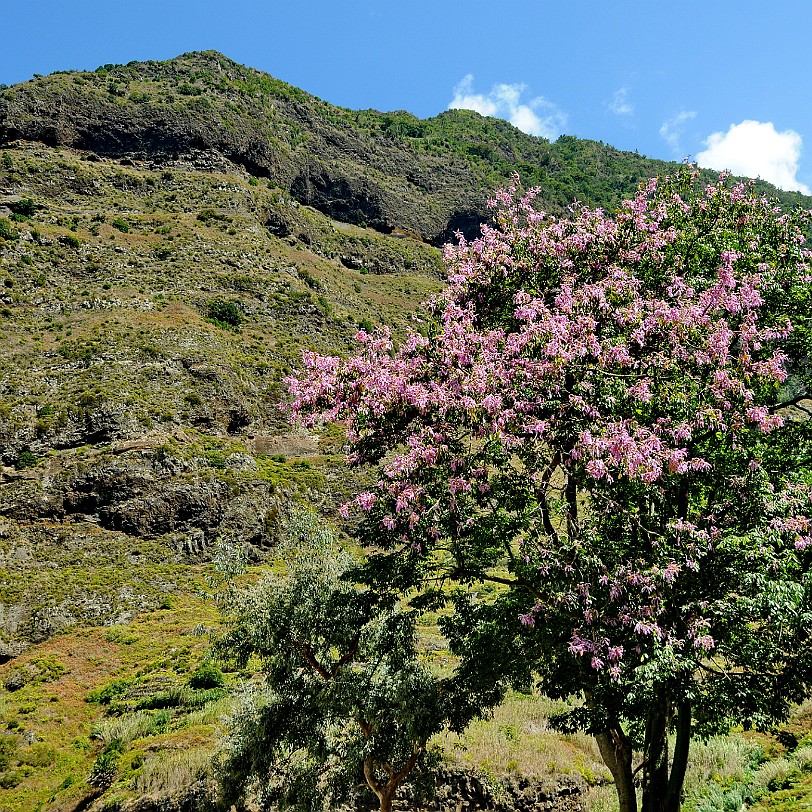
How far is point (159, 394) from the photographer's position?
56.7 metres

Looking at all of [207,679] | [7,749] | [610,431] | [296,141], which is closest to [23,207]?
[207,679]

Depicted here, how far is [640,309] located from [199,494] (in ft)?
145

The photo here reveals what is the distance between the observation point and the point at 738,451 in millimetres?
Result: 8453

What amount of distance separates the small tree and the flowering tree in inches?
111

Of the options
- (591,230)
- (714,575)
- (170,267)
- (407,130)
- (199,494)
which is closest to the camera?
(714,575)

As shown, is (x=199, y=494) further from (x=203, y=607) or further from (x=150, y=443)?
(x=203, y=607)

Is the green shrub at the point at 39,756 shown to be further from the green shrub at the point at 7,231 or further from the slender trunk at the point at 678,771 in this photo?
the green shrub at the point at 7,231

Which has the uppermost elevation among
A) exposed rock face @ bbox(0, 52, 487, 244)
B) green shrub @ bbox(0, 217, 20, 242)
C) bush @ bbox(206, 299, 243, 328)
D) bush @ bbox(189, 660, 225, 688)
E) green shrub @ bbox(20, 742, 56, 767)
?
exposed rock face @ bbox(0, 52, 487, 244)

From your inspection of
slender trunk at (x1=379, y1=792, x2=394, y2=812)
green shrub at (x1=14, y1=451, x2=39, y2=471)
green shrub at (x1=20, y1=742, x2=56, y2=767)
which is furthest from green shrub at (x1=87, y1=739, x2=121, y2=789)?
green shrub at (x1=14, y1=451, x2=39, y2=471)

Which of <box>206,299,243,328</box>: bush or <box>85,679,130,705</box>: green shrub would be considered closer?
<box>85,679,130,705</box>: green shrub

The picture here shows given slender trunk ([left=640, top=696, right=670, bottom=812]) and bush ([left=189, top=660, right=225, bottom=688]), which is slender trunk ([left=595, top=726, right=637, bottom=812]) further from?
bush ([left=189, top=660, right=225, bottom=688])

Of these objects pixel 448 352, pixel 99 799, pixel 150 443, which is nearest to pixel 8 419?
pixel 150 443

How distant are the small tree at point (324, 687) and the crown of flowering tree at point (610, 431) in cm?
408

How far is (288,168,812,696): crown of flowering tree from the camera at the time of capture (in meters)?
8.08
